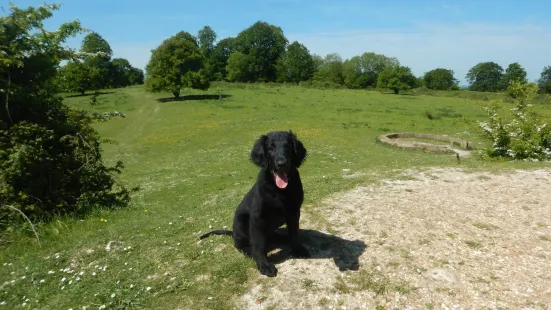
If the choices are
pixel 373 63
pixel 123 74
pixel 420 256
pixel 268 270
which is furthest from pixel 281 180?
pixel 373 63

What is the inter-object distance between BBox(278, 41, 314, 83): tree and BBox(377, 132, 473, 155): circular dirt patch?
82.9 m

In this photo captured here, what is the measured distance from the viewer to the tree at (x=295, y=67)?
361 feet

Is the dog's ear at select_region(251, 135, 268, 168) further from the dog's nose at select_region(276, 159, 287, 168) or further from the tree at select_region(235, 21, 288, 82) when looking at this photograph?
the tree at select_region(235, 21, 288, 82)

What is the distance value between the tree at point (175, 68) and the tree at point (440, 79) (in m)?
82.7

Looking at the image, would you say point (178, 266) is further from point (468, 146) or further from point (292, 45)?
point (292, 45)

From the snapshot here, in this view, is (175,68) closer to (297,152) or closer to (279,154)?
(297,152)

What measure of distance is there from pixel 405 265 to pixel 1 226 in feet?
28.4

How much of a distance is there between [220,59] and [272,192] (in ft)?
400

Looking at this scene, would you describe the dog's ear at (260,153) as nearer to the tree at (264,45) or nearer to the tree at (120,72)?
the tree at (120,72)

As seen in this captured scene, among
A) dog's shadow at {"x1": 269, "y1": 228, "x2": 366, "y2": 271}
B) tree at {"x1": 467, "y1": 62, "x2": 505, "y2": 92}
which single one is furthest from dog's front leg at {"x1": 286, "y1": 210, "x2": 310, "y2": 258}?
tree at {"x1": 467, "y1": 62, "x2": 505, "y2": 92}

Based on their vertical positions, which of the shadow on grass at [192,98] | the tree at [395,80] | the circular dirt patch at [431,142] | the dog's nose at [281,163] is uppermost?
the tree at [395,80]

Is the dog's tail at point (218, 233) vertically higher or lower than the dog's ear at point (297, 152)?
lower

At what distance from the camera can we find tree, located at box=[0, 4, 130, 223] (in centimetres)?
825

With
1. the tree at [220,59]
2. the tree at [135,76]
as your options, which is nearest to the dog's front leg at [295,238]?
the tree at [220,59]
